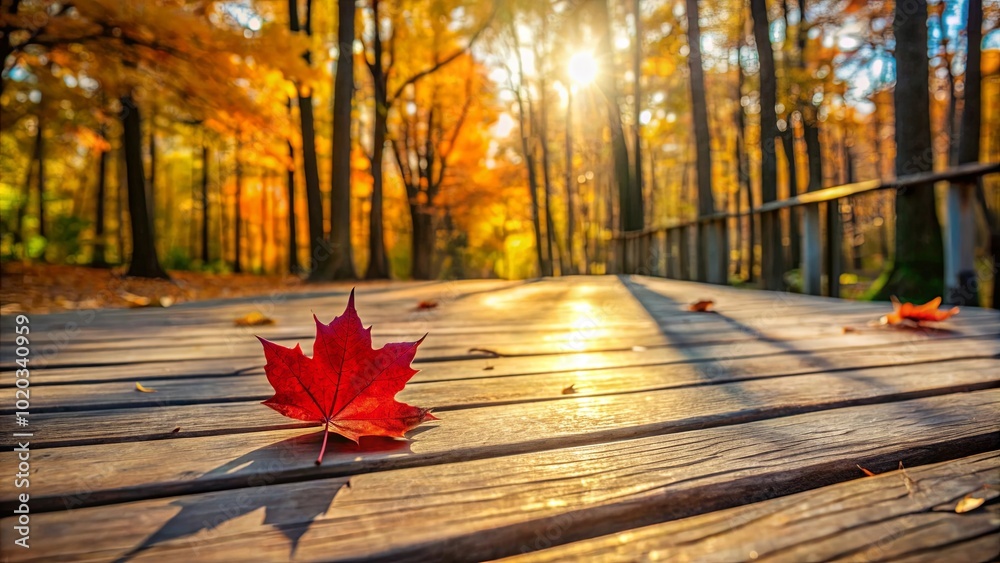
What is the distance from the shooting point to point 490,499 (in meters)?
0.63

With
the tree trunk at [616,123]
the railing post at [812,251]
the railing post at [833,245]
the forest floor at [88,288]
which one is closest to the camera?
the railing post at [833,245]

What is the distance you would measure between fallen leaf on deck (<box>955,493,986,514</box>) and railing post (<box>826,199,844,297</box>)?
360 cm

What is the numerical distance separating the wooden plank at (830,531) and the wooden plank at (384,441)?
0.27 meters

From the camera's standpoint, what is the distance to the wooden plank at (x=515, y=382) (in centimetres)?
112

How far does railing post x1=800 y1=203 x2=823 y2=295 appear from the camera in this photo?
3.80 meters

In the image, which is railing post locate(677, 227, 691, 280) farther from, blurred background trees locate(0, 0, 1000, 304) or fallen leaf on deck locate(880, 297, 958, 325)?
fallen leaf on deck locate(880, 297, 958, 325)

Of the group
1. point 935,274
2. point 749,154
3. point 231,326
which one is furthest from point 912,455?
point 749,154

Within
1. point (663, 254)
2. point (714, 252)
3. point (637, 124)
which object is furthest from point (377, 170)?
point (714, 252)

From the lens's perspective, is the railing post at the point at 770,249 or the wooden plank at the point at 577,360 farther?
the railing post at the point at 770,249

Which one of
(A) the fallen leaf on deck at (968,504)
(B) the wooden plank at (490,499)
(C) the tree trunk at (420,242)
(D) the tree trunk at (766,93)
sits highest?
(D) the tree trunk at (766,93)

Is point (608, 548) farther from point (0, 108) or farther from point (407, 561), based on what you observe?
point (0, 108)

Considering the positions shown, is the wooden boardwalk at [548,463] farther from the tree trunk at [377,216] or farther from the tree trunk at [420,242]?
the tree trunk at [420,242]

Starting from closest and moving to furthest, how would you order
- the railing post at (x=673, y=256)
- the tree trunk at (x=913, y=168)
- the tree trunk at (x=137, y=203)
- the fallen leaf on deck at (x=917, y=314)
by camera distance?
the fallen leaf on deck at (x=917, y=314), the tree trunk at (x=913, y=168), the railing post at (x=673, y=256), the tree trunk at (x=137, y=203)

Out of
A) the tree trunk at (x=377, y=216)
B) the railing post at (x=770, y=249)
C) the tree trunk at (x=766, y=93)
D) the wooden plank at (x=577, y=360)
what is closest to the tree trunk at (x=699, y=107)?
the tree trunk at (x=766, y=93)
